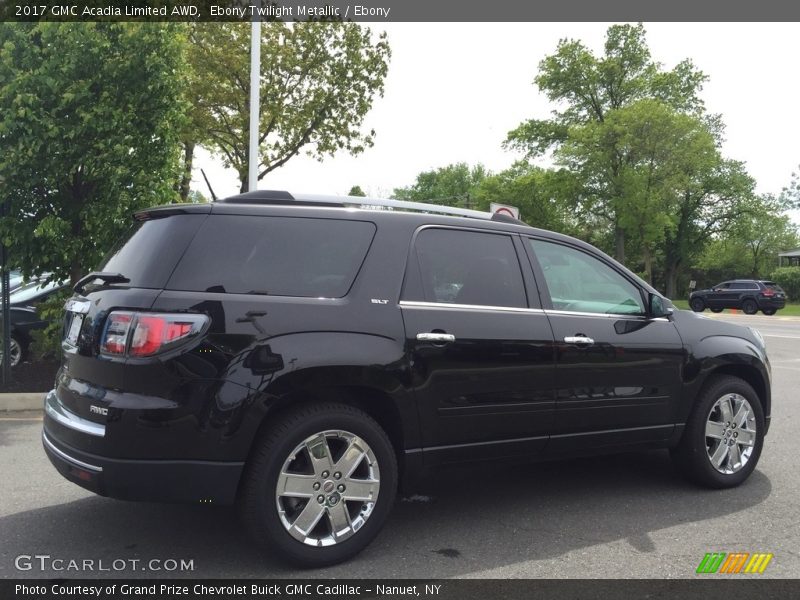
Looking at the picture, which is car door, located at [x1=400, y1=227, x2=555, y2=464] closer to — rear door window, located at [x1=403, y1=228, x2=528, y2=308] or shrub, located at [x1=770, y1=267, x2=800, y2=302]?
rear door window, located at [x1=403, y1=228, x2=528, y2=308]

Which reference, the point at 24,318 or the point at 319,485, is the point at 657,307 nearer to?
the point at 319,485

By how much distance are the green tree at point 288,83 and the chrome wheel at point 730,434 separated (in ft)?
55.1

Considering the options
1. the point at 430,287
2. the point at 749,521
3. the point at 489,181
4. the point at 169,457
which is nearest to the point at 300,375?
the point at 169,457

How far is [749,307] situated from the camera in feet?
108

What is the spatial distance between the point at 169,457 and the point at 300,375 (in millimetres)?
685

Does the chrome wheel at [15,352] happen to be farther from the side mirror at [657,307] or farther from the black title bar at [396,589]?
the side mirror at [657,307]

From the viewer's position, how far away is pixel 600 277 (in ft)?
15.2

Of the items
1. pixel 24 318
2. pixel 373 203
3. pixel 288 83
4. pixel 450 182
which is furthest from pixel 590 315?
pixel 450 182

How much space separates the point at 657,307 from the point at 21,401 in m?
6.48

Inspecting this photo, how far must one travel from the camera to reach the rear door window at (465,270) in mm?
3879

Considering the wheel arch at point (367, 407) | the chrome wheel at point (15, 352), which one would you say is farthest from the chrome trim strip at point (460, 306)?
the chrome wheel at point (15, 352)

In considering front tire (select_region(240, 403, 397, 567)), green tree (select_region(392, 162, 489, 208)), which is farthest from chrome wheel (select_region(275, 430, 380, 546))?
green tree (select_region(392, 162, 489, 208))

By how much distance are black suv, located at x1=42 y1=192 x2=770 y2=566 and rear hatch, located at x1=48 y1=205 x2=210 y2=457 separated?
0.04ft

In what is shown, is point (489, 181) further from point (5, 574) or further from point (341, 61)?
point (5, 574)
